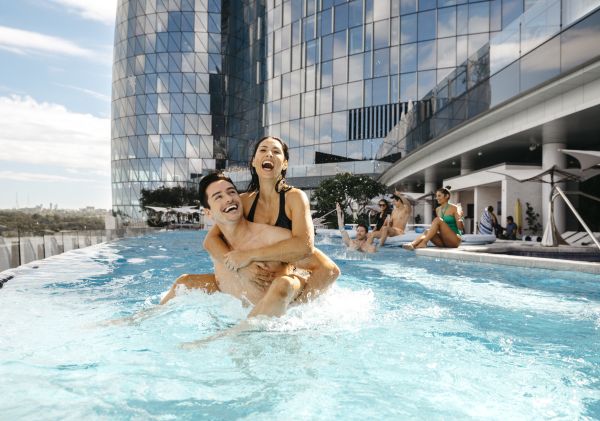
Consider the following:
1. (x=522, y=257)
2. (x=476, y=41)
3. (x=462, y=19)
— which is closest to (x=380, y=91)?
(x=462, y=19)

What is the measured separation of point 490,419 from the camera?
253 cm

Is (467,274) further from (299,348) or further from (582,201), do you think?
(582,201)

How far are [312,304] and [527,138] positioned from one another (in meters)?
15.6

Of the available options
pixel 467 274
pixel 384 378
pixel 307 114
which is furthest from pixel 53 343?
pixel 307 114

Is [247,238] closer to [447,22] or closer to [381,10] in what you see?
[447,22]

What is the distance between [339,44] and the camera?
45094mm

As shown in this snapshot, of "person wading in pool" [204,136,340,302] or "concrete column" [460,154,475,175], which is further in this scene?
"concrete column" [460,154,475,175]

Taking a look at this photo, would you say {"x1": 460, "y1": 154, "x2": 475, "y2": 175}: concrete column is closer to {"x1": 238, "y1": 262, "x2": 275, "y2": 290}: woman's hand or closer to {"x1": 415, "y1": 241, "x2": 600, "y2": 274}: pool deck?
{"x1": 415, "y1": 241, "x2": 600, "y2": 274}: pool deck

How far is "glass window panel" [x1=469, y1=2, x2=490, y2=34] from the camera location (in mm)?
35906

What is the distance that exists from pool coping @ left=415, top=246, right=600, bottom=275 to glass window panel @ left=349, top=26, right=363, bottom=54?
35198 millimetres

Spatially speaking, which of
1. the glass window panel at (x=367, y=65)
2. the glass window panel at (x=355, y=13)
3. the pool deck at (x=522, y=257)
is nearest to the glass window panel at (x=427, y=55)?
the glass window panel at (x=367, y=65)

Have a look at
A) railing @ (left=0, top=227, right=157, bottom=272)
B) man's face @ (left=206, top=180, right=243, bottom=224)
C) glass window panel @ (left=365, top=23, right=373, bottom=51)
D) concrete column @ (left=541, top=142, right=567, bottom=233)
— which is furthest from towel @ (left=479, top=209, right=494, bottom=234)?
glass window panel @ (left=365, top=23, right=373, bottom=51)

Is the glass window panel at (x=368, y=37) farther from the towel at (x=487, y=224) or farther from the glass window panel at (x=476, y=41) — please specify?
the towel at (x=487, y=224)

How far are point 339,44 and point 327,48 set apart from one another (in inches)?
60.5
